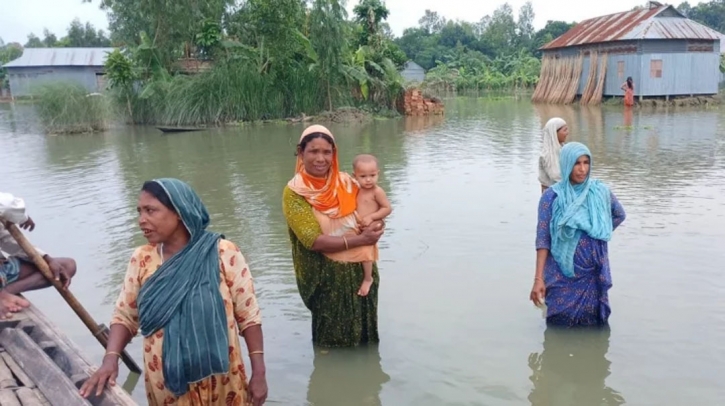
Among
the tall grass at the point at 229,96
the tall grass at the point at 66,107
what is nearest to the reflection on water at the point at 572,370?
the tall grass at the point at 229,96

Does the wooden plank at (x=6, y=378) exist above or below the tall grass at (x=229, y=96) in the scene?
below

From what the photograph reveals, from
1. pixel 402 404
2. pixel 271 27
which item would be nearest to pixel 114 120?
pixel 271 27

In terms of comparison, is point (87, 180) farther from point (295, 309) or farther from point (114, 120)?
point (114, 120)

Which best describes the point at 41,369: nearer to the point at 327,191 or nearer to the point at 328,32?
the point at 327,191

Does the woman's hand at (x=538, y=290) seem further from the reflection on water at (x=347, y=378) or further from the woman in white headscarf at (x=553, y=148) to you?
the woman in white headscarf at (x=553, y=148)

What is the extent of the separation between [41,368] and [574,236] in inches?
120

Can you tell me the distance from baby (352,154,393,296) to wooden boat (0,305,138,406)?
1665mm

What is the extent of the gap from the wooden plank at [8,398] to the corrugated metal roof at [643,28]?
29034 millimetres

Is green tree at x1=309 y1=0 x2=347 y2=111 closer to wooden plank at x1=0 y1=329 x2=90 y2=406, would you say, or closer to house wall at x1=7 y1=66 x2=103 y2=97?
wooden plank at x1=0 y1=329 x2=90 y2=406

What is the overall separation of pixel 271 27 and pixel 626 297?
18217mm

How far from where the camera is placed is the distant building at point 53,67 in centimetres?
4869

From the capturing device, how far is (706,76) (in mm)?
28547

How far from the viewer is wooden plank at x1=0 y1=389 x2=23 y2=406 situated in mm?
2420

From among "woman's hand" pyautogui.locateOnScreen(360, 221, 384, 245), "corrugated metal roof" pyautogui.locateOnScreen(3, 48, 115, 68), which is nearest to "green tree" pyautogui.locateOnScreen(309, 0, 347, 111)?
"woman's hand" pyautogui.locateOnScreen(360, 221, 384, 245)
